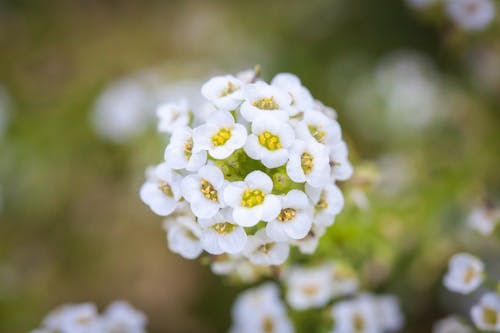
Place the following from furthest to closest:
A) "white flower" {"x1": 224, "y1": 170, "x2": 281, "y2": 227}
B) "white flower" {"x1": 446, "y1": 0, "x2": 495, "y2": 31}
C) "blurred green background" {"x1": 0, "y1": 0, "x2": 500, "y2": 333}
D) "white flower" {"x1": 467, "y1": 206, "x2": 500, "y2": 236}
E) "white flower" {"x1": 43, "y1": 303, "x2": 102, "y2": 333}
Result: "blurred green background" {"x1": 0, "y1": 0, "x2": 500, "y2": 333}, "white flower" {"x1": 446, "y1": 0, "x2": 495, "y2": 31}, "white flower" {"x1": 467, "y1": 206, "x2": 500, "y2": 236}, "white flower" {"x1": 43, "y1": 303, "x2": 102, "y2": 333}, "white flower" {"x1": 224, "y1": 170, "x2": 281, "y2": 227}

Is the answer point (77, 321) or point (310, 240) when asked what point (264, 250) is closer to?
point (310, 240)

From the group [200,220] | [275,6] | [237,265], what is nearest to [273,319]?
[237,265]

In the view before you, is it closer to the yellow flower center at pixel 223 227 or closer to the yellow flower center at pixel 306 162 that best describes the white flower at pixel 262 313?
the yellow flower center at pixel 223 227

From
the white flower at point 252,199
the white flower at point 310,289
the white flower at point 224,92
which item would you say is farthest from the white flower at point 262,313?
the white flower at point 224,92

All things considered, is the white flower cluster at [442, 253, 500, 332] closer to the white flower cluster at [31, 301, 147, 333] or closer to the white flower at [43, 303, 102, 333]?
the white flower cluster at [31, 301, 147, 333]

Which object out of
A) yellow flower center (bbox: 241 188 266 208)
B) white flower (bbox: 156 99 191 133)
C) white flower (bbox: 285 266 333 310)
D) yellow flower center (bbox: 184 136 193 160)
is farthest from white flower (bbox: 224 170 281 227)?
white flower (bbox: 285 266 333 310)

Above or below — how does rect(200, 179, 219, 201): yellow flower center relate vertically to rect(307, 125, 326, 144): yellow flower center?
below

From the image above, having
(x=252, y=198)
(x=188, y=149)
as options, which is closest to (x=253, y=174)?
(x=252, y=198)
